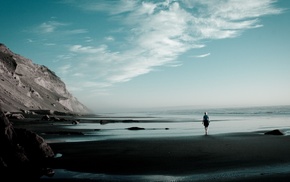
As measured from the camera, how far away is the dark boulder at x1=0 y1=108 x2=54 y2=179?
10.7m

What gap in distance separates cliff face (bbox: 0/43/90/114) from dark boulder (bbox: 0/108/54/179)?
61.3 meters

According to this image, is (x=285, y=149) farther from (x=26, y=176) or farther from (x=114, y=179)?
(x=26, y=176)

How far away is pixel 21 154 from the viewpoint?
470 inches

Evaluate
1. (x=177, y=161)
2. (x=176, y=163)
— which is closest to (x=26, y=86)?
(x=177, y=161)

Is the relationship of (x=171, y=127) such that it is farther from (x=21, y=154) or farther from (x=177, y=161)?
(x=21, y=154)

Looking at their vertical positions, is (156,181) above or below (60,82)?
below

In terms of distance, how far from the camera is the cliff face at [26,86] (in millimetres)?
87312

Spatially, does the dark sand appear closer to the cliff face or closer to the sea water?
the sea water

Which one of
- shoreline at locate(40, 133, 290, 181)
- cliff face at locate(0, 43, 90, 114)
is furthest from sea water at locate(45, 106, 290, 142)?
cliff face at locate(0, 43, 90, 114)

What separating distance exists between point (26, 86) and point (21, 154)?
107944 mm

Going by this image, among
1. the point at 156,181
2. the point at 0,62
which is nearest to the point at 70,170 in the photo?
the point at 156,181

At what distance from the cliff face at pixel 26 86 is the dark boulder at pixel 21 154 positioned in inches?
2413

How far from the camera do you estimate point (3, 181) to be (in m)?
9.25

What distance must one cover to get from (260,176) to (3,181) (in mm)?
9007
